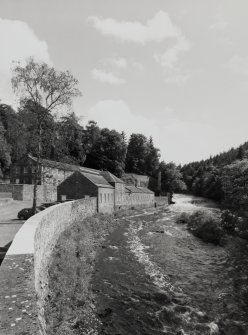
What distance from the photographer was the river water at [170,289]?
13.4 m

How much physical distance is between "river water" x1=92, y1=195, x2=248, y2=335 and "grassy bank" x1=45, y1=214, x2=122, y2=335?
0.63 m

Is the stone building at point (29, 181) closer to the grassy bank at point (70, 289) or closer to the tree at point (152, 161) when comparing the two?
the grassy bank at point (70, 289)

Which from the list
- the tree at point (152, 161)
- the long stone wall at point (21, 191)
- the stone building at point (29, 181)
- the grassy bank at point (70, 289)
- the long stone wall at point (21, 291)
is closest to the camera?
the long stone wall at point (21, 291)

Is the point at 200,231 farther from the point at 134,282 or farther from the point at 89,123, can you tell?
the point at 89,123

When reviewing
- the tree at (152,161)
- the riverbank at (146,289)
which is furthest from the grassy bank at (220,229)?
the tree at (152,161)

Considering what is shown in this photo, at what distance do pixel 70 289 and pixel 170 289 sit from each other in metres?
6.10

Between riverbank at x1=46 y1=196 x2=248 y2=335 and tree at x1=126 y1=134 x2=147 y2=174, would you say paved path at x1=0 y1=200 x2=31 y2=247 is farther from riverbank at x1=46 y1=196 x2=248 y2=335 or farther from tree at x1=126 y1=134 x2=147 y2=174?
tree at x1=126 y1=134 x2=147 y2=174

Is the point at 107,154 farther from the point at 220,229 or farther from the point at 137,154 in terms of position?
the point at 220,229

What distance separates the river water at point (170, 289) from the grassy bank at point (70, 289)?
2.07ft

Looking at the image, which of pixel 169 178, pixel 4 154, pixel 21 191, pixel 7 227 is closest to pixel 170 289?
pixel 7 227

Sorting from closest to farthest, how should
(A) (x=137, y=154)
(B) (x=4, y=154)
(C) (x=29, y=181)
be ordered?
(B) (x=4, y=154) → (C) (x=29, y=181) → (A) (x=137, y=154)

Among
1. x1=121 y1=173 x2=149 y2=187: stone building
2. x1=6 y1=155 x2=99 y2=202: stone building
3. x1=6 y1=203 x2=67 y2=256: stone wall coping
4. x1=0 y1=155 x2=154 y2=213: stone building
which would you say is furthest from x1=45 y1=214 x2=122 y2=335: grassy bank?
x1=121 y1=173 x2=149 y2=187: stone building

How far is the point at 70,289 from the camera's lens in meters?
14.3

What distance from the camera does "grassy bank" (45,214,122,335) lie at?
11617 millimetres
